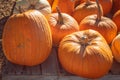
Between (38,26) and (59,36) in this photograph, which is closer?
(38,26)

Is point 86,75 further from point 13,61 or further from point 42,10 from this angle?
point 42,10

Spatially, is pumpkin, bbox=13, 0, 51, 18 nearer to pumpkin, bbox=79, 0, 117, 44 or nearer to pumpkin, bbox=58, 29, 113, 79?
pumpkin, bbox=79, 0, 117, 44

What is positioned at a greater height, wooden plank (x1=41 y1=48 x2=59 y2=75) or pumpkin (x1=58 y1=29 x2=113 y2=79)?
pumpkin (x1=58 y1=29 x2=113 y2=79)

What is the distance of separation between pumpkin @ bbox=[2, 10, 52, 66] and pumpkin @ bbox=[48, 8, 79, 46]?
0.22 metres

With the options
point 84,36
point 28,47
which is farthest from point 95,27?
point 28,47

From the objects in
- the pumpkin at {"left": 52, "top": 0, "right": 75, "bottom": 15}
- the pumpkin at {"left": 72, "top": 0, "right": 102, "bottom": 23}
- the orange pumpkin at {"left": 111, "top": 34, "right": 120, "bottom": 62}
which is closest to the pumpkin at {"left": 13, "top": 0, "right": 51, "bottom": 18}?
the pumpkin at {"left": 52, "top": 0, "right": 75, "bottom": 15}

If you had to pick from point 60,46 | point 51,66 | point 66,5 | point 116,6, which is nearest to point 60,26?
point 60,46

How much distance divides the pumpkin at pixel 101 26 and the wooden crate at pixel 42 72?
1.10 feet

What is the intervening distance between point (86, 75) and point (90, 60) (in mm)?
141

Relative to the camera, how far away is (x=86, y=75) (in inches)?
105

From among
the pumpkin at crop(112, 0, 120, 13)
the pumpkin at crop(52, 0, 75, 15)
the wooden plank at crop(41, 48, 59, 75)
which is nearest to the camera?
the wooden plank at crop(41, 48, 59, 75)

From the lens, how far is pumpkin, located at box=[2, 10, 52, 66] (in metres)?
2.68

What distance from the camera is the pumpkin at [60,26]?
2994mm

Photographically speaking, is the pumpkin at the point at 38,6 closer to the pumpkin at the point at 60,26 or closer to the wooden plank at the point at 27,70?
the pumpkin at the point at 60,26
